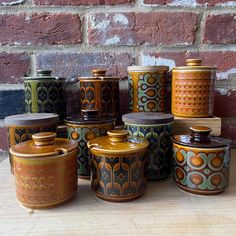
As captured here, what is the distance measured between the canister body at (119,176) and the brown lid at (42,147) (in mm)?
55


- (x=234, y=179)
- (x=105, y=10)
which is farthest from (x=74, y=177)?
(x=105, y=10)

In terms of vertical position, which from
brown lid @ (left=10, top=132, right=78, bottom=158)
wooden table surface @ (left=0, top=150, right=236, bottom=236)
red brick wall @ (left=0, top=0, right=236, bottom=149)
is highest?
red brick wall @ (left=0, top=0, right=236, bottom=149)

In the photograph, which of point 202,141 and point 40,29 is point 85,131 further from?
point 40,29

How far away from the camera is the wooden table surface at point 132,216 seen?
40cm

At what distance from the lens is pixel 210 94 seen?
627 millimetres

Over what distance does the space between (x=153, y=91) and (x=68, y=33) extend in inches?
11.9

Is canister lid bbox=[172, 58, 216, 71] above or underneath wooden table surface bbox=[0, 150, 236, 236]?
above

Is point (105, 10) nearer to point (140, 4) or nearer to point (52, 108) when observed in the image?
point (140, 4)

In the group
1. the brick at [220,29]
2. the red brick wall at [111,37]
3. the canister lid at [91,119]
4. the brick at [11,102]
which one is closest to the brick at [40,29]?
the red brick wall at [111,37]

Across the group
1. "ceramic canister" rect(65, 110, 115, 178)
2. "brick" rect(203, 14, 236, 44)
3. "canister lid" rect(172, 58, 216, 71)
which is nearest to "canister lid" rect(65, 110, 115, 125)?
"ceramic canister" rect(65, 110, 115, 178)

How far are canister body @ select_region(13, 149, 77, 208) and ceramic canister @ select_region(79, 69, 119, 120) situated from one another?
0.22m

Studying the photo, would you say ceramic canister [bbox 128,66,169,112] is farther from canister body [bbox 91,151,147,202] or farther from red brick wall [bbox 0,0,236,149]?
canister body [bbox 91,151,147,202]

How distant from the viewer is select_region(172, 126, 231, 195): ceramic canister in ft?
1.60

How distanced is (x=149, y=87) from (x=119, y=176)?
27cm
